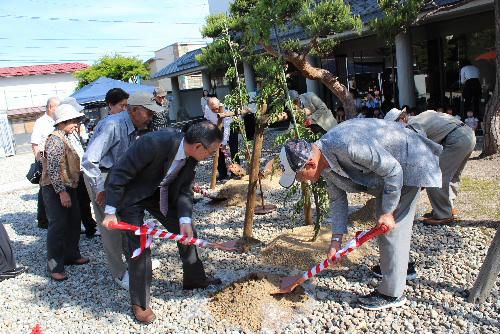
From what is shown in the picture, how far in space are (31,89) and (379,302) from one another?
33.3 meters

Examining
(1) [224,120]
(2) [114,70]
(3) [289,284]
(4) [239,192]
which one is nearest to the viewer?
(3) [289,284]

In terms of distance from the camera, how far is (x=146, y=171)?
3.04 meters

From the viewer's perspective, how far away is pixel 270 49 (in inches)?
235

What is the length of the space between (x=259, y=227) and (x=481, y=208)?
7.62ft

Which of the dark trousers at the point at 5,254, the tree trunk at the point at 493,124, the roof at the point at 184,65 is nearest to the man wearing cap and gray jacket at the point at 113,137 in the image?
the dark trousers at the point at 5,254

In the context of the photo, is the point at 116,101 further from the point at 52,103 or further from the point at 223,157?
the point at 223,157

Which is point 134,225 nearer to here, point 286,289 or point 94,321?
point 94,321

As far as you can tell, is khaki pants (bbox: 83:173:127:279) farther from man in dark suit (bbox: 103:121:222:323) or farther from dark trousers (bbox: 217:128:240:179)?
dark trousers (bbox: 217:128:240:179)

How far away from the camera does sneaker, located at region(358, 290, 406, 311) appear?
118 inches

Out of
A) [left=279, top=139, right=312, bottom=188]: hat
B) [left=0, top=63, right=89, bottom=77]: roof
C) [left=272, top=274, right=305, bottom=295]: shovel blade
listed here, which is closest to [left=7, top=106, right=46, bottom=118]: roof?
[left=0, top=63, right=89, bottom=77]: roof

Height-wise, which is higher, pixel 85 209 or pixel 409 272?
pixel 85 209

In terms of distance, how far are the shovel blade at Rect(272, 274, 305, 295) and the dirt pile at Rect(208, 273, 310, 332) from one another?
51 mm

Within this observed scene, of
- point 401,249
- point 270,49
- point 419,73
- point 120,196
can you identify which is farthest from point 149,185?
point 419,73

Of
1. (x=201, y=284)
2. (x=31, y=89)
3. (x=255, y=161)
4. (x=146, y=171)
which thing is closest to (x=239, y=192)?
(x=255, y=161)
